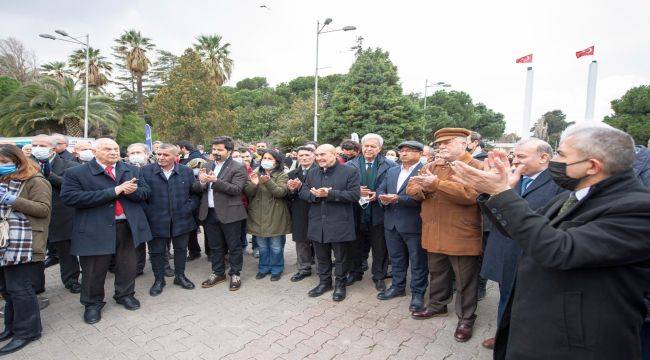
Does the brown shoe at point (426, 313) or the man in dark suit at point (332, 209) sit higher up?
the man in dark suit at point (332, 209)

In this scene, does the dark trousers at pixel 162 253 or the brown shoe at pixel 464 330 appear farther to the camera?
the dark trousers at pixel 162 253

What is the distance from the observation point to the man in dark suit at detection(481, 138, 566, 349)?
313 cm

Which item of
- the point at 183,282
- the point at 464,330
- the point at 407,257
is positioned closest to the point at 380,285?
the point at 407,257

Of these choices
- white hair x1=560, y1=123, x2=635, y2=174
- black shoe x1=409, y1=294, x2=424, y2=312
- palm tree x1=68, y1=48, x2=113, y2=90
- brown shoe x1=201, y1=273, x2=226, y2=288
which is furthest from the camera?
palm tree x1=68, y1=48, x2=113, y2=90

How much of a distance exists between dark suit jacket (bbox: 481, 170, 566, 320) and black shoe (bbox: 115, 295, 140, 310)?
4.10 meters

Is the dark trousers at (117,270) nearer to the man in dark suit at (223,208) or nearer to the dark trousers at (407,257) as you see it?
the man in dark suit at (223,208)

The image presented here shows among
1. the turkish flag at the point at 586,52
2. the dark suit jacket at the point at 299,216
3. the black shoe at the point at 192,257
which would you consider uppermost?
the turkish flag at the point at 586,52

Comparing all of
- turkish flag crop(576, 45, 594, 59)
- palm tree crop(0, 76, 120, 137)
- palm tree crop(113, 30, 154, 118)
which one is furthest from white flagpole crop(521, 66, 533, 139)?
palm tree crop(113, 30, 154, 118)

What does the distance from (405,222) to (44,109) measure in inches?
1087

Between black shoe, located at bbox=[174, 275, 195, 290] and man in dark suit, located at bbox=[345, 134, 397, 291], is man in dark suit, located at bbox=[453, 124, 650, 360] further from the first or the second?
black shoe, located at bbox=[174, 275, 195, 290]

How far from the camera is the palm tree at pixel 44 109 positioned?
23.2m

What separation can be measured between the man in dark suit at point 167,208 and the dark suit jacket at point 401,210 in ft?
9.22

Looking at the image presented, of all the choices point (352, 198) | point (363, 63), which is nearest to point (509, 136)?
point (363, 63)

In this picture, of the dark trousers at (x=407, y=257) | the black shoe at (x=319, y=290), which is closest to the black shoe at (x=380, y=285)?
the dark trousers at (x=407, y=257)
